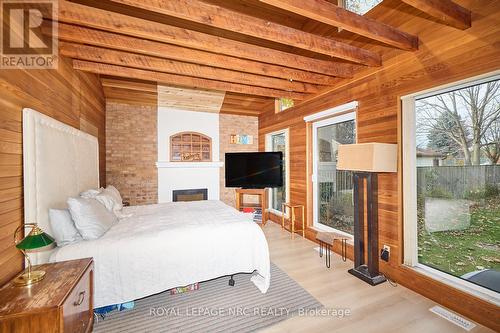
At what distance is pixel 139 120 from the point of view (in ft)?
16.4

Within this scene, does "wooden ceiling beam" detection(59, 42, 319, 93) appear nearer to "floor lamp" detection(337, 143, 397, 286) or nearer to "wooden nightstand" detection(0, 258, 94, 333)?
"floor lamp" detection(337, 143, 397, 286)

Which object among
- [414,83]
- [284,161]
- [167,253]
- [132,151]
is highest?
[414,83]

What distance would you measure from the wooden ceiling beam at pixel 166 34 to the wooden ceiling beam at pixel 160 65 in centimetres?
42

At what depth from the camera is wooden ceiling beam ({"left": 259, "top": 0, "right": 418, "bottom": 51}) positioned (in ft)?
5.73

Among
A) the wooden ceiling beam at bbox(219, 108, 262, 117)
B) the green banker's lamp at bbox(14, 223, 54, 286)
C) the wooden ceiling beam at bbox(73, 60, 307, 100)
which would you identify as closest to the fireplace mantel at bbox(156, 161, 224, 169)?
the wooden ceiling beam at bbox(219, 108, 262, 117)

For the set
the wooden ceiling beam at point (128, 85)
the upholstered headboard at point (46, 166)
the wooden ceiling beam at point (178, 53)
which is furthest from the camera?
the wooden ceiling beam at point (128, 85)

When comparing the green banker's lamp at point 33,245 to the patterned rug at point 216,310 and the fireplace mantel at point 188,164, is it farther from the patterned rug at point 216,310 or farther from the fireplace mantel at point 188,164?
the fireplace mantel at point 188,164

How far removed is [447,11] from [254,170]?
3.72 m

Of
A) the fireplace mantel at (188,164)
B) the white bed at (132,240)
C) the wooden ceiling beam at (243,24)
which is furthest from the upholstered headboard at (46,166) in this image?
the fireplace mantel at (188,164)

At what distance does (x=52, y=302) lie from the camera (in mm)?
1224

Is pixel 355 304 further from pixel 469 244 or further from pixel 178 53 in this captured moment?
pixel 178 53

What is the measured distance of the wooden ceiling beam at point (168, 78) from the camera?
9.32 feet

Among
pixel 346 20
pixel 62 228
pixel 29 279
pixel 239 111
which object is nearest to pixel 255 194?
pixel 239 111

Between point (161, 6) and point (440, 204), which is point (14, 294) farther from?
point (440, 204)
